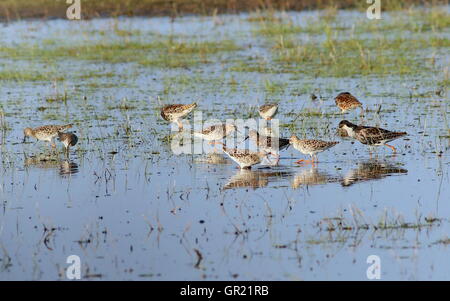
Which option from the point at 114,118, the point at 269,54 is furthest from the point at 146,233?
the point at 269,54

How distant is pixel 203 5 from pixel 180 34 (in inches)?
158

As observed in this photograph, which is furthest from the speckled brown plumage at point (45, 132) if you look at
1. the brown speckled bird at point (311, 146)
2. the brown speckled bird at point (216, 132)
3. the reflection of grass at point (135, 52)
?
the reflection of grass at point (135, 52)

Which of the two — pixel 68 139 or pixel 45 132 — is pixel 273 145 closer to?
pixel 68 139

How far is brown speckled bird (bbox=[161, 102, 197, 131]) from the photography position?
1565 cm

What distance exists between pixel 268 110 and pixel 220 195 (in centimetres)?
451

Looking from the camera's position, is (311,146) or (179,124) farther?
(179,124)

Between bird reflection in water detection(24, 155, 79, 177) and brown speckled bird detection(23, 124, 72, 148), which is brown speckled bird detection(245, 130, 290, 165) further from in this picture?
brown speckled bird detection(23, 124, 72, 148)

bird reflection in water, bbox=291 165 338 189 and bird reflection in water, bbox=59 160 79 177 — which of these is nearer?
bird reflection in water, bbox=291 165 338 189

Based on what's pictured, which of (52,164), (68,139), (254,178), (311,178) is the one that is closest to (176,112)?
(68,139)

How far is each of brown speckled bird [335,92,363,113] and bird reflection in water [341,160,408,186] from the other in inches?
124

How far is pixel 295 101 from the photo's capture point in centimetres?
1748

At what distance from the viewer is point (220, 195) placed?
11.1m

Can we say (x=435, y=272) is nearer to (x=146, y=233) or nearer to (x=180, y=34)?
(x=146, y=233)

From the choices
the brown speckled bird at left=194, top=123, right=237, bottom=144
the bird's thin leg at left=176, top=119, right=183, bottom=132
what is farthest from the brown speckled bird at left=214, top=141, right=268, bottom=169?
the bird's thin leg at left=176, top=119, right=183, bottom=132
